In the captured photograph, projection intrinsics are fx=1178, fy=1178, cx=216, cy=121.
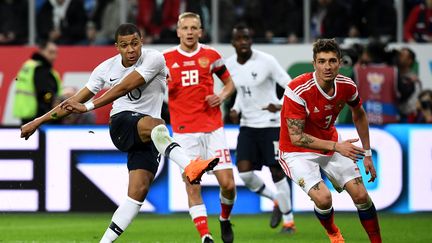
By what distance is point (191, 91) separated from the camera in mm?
12570

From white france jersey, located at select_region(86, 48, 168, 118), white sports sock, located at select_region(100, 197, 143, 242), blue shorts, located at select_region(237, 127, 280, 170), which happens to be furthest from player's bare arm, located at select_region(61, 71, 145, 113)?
blue shorts, located at select_region(237, 127, 280, 170)

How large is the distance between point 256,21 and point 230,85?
6591 millimetres

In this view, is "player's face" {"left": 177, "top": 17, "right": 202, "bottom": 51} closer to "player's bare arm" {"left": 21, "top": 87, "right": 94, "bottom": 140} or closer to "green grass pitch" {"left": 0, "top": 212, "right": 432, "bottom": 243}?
"green grass pitch" {"left": 0, "top": 212, "right": 432, "bottom": 243}

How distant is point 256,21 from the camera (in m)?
19.2

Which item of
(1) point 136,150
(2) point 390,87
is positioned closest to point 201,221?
(1) point 136,150

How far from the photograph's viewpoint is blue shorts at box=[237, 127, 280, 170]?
1409 centimetres

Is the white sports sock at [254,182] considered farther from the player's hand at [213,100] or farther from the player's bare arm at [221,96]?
the player's hand at [213,100]

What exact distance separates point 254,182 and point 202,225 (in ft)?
8.76

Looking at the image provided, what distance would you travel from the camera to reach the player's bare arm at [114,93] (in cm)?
1017

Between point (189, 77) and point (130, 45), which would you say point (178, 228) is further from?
point (130, 45)

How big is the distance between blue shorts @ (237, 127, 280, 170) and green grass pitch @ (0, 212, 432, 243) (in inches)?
33.3

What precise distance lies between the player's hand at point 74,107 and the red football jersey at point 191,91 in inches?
98.1

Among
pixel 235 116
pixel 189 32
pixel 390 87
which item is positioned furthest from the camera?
pixel 390 87

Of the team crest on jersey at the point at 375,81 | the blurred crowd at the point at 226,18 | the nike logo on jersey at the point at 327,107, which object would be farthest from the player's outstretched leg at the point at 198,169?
the blurred crowd at the point at 226,18
